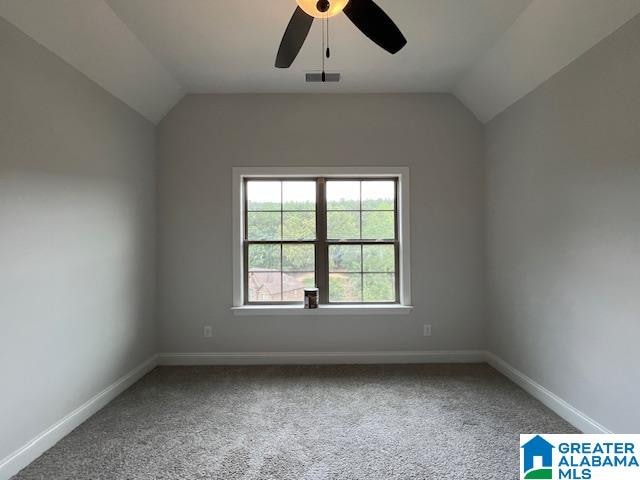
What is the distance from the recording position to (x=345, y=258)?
12.2 feet

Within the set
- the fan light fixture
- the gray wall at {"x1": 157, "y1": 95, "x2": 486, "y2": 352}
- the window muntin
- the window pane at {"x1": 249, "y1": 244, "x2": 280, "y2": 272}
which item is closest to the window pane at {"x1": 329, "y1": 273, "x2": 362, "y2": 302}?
the window muntin

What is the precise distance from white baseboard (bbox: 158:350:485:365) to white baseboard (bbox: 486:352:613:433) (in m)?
0.33

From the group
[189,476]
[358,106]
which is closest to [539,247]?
[358,106]

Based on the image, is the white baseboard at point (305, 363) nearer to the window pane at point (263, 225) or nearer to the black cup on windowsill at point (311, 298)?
the black cup on windowsill at point (311, 298)

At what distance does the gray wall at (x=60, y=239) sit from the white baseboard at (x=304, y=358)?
0.49 m

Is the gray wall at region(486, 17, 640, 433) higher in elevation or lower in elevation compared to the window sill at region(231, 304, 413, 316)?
higher

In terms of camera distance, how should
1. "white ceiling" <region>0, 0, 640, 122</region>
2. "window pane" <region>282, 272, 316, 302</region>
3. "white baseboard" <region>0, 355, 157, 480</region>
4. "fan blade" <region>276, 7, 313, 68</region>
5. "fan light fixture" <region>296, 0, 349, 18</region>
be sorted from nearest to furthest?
"fan light fixture" <region>296, 0, 349, 18</region>, "fan blade" <region>276, 7, 313, 68</region>, "white baseboard" <region>0, 355, 157, 480</region>, "white ceiling" <region>0, 0, 640, 122</region>, "window pane" <region>282, 272, 316, 302</region>

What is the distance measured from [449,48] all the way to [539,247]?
1806 mm

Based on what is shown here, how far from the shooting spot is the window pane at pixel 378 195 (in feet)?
12.2

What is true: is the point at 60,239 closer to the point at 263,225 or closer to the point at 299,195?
the point at 263,225

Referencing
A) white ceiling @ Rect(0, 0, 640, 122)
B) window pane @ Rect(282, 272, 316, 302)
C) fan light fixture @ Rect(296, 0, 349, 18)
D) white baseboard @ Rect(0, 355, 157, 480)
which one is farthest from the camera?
Result: window pane @ Rect(282, 272, 316, 302)

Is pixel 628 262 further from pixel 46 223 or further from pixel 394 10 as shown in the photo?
pixel 46 223

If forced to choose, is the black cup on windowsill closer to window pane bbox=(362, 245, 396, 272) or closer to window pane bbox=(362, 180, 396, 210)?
window pane bbox=(362, 245, 396, 272)

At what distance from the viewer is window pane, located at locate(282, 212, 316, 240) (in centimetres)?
371
